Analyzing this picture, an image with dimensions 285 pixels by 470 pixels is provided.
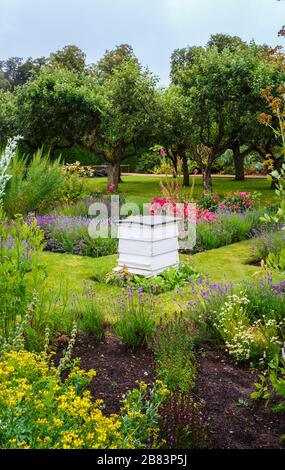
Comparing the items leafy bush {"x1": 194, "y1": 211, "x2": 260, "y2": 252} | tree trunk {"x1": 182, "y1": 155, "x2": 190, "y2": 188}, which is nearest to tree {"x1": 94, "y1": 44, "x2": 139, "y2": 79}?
tree trunk {"x1": 182, "y1": 155, "x2": 190, "y2": 188}

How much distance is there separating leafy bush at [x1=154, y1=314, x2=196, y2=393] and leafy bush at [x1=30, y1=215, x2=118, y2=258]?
4.72 meters

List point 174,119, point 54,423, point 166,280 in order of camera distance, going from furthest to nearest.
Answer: point 174,119
point 166,280
point 54,423

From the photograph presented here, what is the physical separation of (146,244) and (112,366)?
121 inches

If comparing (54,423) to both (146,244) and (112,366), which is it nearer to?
(112,366)

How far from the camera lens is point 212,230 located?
32.6 feet

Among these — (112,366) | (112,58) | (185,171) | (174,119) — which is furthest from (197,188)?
(112,58)

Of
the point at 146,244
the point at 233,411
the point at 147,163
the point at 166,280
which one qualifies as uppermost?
the point at 147,163

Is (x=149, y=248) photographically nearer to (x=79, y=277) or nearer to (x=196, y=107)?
(x=79, y=277)

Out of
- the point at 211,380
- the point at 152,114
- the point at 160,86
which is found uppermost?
the point at 160,86

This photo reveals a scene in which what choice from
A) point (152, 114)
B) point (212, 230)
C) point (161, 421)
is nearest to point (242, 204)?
point (212, 230)

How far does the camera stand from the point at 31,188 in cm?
1116

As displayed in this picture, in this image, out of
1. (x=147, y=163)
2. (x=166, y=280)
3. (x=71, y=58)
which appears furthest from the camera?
(x=71, y=58)

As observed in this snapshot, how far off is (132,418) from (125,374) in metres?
1.28

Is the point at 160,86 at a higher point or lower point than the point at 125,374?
higher
